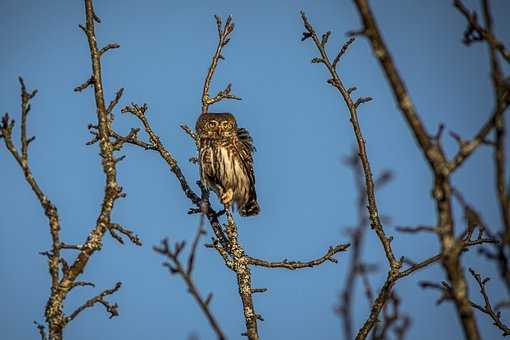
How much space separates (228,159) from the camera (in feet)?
32.5

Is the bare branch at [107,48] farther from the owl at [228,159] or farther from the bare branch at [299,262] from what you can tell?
the owl at [228,159]

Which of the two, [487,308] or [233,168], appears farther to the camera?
[233,168]

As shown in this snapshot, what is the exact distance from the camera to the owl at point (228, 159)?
9742mm

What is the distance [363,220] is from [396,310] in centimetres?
65

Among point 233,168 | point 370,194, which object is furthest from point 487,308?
point 233,168

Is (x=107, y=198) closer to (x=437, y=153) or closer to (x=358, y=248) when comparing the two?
(x=437, y=153)

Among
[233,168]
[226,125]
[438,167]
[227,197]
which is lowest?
[438,167]

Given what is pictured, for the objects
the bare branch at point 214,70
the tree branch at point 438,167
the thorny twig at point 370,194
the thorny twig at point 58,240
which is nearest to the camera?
the tree branch at point 438,167

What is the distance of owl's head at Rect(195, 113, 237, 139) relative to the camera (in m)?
9.73

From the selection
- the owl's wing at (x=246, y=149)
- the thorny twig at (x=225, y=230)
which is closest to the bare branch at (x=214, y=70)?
the thorny twig at (x=225, y=230)

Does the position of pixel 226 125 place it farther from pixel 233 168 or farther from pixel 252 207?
pixel 252 207

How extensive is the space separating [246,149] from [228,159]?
505 mm

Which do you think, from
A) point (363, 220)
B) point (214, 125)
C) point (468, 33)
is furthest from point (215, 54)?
point (363, 220)

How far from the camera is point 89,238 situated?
182 inches
